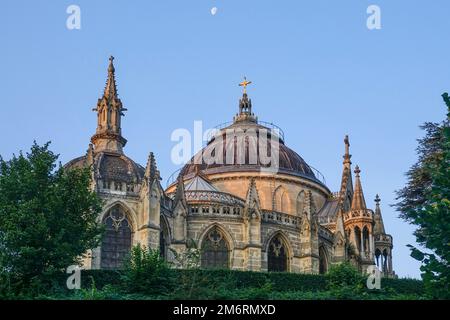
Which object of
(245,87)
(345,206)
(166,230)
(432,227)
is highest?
(245,87)

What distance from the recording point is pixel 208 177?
67.8 meters

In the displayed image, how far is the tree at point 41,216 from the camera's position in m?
37.2

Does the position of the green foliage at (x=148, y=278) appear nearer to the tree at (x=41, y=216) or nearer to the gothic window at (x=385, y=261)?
the tree at (x=41, y=216)

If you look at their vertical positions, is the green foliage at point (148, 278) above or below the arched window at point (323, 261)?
below

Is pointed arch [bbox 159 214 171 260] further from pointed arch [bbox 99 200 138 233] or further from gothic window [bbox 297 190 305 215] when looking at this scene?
gothic window [bbox 297 190 305 215]

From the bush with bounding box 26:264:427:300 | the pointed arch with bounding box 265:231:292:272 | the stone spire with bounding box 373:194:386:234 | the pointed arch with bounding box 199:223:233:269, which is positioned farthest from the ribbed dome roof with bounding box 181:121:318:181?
the bush with bounding box 26:264:427:300

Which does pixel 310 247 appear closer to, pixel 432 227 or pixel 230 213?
pixel 230 213

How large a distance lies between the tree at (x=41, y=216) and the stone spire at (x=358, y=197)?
29.7 meters

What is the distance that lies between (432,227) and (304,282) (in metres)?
16.2

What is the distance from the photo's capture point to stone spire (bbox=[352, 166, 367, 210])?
67750mm

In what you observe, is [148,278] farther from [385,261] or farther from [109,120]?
[385,261]

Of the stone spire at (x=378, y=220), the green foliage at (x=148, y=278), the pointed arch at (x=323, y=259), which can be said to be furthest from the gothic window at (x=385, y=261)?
the green foliage at (x=148, y=278)

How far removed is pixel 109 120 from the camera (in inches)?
2386
